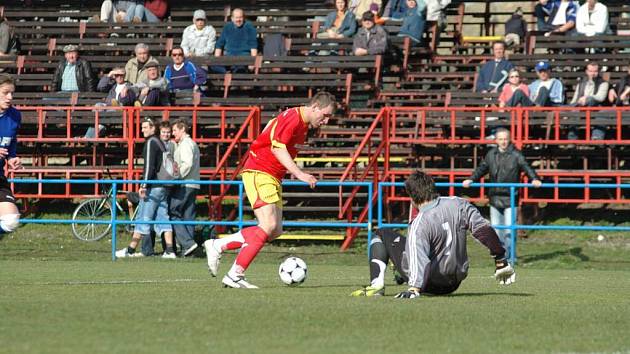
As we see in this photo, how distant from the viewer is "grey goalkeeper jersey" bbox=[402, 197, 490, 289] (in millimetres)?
10508

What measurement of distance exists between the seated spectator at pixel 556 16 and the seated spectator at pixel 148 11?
8149 millimetres

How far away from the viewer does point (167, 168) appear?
19469 mm

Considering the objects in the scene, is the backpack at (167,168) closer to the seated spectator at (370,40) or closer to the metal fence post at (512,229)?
the metal fence post at (512,229)

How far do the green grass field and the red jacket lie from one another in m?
12.9

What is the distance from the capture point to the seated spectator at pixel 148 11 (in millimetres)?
27625

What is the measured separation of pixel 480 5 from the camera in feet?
108

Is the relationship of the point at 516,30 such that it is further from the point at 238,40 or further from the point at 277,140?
the point at 277,140

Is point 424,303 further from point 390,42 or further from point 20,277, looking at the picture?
point 390,42

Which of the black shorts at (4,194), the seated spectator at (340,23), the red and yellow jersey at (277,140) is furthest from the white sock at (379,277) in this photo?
the seated spectator at (340,23)

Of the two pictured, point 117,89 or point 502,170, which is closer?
point 502,170

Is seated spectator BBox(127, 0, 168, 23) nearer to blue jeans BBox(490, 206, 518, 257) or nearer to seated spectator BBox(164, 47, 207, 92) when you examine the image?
seated spectator BBox(164, 47, 207, 92)

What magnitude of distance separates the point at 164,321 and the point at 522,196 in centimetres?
1314

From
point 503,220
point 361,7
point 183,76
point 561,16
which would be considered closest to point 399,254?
point 503,220

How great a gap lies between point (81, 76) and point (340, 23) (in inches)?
213
